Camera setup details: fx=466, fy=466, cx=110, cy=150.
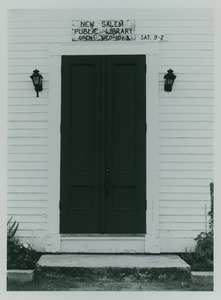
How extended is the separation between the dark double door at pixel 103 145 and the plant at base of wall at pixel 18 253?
21.3 inches

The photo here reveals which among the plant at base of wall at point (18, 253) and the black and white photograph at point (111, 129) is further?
the black and white photograph at point (111, 129)

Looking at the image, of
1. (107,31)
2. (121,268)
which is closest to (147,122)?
(107,31)

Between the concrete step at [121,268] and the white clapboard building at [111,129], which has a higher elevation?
the white clapboard building at [111,129]

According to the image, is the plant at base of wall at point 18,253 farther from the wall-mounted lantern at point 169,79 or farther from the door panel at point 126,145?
the wall-mounted lantern at point 169,79

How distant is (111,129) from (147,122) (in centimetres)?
51

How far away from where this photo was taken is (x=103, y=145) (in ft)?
21.2

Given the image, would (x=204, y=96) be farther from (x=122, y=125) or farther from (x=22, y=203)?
(x=22, y=203)

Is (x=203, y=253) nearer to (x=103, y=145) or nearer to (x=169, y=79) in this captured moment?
(x=103, y=145)

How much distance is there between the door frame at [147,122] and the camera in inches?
253

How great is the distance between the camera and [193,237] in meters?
6.43

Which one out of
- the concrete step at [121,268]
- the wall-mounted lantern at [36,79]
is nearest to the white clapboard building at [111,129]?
the wall-mounted lantern at [36,79]

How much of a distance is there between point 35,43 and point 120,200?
8.19 ft

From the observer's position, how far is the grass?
5.61 meters

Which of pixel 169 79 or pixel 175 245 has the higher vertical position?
pixel 169 79
